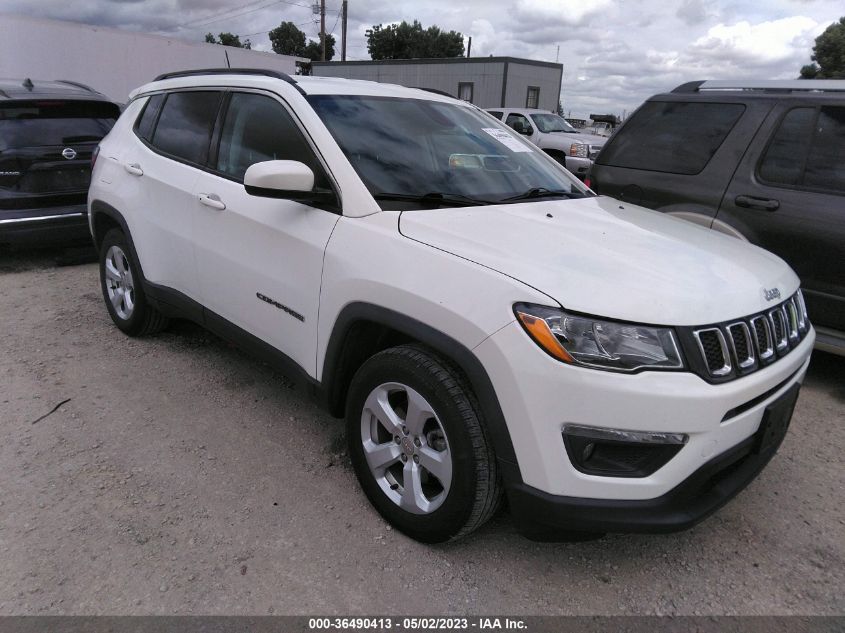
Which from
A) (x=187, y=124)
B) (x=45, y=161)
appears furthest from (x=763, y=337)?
(x=45, y=161)

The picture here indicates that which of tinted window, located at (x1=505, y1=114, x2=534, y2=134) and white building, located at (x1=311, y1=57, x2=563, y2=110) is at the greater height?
white building, located at (x1=311, y1=57, x2=563, y2=110)

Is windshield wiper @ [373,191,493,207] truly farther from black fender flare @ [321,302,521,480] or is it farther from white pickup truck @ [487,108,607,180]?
white pickup truck @ [487,108,607,180]

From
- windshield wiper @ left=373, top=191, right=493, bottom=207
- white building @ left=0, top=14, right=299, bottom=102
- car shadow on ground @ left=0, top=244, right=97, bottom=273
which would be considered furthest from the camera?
white building @ left=0, top=14, right=299, bottom=102

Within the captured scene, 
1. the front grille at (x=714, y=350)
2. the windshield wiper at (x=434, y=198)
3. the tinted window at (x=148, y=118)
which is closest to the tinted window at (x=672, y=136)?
the windshield wiper at (x=434, y=198)

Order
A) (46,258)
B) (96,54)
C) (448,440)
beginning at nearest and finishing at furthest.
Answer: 1. (448,440)
2. (46,258)
3. (96,54)

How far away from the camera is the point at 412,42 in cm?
6116

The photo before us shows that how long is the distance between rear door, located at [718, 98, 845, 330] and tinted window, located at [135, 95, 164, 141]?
3825 mm

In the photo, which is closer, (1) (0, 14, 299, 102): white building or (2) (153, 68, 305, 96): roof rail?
(2) (153, 68, 305, 96): roof rail

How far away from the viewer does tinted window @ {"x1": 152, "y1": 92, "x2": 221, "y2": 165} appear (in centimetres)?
353

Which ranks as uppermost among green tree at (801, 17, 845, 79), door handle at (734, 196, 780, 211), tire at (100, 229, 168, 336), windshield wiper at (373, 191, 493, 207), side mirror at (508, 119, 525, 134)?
green tree at (801, 17, 845, 79)

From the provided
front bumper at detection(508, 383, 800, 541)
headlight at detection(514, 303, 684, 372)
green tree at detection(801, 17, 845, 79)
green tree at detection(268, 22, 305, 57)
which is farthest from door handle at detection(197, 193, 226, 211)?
green tree at detection(268, 22, 305, 57)

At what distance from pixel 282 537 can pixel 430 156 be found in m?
1.83

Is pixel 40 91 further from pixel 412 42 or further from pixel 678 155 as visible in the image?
pixel 412 42

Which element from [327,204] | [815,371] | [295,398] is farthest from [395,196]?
[815,371]
